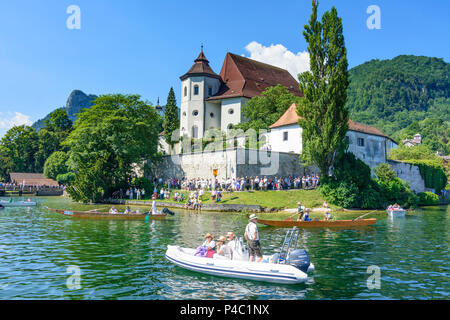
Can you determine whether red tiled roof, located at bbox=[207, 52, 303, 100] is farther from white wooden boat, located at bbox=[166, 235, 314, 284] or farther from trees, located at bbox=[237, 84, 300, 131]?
white wooden boat, located at bbox=[166, 235, 314, 284]

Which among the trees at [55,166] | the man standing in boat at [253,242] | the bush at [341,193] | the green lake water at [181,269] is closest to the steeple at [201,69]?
the trees at [55,166]

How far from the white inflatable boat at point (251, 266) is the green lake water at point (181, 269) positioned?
0.87 feet

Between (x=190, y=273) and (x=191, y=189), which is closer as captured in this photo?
(x=190, y=273)

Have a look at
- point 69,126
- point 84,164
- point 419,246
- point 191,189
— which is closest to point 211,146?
point 191,189

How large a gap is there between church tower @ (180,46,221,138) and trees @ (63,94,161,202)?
43.4ft

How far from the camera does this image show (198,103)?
6812 centimetres

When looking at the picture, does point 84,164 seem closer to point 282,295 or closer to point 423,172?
point 282,295

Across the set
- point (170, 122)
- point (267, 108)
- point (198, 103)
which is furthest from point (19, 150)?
point (267, 108)

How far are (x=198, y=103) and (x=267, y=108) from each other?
1487 centimetres

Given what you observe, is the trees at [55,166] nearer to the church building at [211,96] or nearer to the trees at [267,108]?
the church building at [211,96]

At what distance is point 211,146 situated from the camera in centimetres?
5700

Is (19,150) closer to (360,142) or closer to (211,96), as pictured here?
(211,96)

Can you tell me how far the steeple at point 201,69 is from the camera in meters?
67.8

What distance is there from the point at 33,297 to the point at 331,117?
33206 mm
